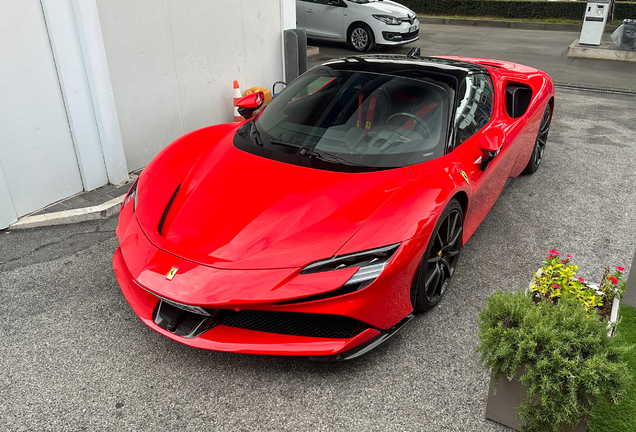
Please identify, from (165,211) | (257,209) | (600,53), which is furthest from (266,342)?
(600,53)

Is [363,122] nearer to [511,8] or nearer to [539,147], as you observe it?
[539,147]

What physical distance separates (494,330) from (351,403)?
0.81m

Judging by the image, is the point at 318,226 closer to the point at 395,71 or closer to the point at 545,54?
the point at 395,71

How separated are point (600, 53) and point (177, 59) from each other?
34.7 feet

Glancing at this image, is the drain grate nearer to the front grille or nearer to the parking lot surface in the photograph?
the parking lot surface

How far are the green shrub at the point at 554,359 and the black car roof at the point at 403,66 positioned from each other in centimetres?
192

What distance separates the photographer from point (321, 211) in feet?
8.48

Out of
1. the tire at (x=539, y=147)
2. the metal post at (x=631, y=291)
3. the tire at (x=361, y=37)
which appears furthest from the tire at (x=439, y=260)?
the tire at (x=361, y=37)

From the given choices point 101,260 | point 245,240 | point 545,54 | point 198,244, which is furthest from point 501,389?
point 545,54

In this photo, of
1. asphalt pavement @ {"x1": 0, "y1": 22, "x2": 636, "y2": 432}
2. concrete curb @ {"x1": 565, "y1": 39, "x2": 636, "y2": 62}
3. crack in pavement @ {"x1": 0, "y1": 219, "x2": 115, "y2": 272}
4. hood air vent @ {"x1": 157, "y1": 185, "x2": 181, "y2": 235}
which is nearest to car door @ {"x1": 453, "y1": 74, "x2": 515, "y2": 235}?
asphalt pavement @ {"x1": 0, "y1": 22, "x2": 636, "y2": 432}

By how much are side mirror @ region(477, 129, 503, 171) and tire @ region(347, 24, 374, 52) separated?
9535 mm

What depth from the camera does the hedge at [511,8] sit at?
58.0ft

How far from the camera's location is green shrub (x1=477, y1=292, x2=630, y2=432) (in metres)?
1.82

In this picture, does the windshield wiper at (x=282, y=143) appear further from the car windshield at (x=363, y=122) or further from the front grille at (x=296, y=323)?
the front grille at (x=296, y=323)
